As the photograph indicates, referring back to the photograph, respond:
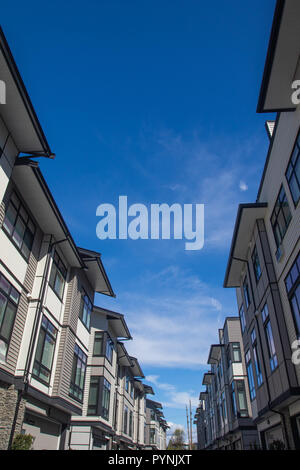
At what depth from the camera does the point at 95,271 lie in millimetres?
19328

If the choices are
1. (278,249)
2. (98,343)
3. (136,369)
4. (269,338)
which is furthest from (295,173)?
(136,369)

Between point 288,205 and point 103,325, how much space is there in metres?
17.6

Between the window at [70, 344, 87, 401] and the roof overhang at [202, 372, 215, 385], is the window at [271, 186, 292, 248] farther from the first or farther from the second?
the roof overhang at [202, 372, 215, 385]

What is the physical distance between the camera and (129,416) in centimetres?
3622

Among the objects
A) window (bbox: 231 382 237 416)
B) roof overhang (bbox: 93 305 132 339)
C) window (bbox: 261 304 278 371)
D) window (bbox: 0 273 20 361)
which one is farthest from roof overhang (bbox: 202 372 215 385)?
window (bbox: 0 273 20 361)

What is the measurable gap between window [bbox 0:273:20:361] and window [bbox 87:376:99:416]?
1369 centimetres

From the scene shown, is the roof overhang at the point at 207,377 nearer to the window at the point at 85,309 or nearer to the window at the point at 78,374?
the window at the point at 85,309

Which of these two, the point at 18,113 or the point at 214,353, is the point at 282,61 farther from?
the point at 214,353

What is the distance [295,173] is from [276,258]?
146 inches

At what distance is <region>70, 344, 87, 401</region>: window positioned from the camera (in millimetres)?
16375

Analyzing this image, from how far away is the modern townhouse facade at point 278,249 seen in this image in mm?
10555
